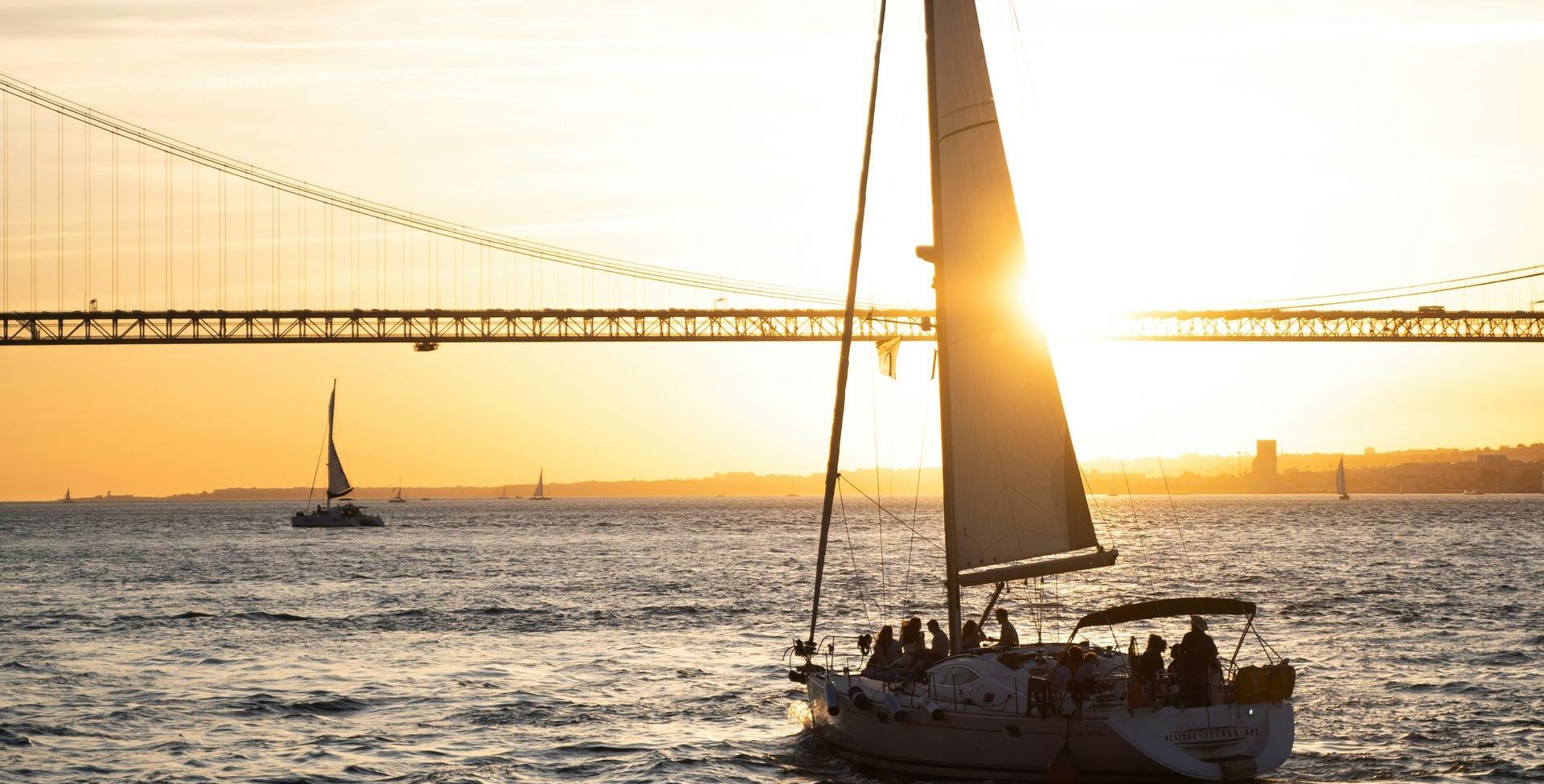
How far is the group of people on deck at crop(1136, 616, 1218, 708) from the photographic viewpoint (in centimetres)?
1502

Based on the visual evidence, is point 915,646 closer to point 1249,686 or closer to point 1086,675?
point 1086,675

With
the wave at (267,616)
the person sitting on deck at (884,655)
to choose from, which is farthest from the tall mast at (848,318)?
the wave at (267,616)

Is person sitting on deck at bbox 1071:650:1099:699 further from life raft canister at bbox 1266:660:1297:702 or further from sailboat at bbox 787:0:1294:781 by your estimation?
life raft canister at bbox 1266:660:1297:702

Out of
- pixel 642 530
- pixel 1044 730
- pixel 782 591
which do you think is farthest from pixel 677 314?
pixel 1044 730

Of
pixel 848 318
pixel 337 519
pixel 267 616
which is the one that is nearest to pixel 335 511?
pixel 337 519

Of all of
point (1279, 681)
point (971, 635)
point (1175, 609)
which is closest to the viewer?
point (1279, 681)

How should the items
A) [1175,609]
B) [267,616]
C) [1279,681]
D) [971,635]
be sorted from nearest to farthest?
[1279,681] < [1175,609] < [971,635] < [267,616]

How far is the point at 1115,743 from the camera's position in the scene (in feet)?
48.4

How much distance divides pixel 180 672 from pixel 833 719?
14.1 m

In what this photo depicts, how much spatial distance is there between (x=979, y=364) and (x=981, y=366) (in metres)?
0.02

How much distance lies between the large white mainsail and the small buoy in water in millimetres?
2520

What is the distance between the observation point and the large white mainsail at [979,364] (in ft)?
55.6

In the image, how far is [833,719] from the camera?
57.6 feet

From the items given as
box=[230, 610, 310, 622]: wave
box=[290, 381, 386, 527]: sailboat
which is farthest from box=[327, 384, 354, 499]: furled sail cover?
box=[230, 610, 310, 622]: wave
